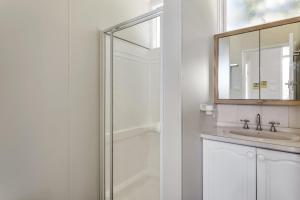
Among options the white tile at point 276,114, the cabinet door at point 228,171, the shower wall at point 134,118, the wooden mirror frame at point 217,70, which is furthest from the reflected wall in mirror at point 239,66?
the shower wall at point 134,118

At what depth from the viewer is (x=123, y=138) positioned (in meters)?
2.10

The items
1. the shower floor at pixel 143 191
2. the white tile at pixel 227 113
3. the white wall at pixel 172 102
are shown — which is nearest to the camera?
the white wall at pixel 172 102

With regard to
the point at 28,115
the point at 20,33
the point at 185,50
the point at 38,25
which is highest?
the point at 38,25

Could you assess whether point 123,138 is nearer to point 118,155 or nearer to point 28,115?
point 118,155

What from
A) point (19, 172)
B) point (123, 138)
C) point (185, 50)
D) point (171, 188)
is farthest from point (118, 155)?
point (185, 50)

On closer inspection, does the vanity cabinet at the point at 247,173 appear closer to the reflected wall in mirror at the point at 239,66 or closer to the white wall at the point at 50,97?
the reflected wall in mirror at the point at 239,66

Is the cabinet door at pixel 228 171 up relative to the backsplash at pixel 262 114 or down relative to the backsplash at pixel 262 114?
down

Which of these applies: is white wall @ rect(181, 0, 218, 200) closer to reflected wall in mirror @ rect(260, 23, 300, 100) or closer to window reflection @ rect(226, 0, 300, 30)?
window reflection @ rect(226, 0, 300, 30)

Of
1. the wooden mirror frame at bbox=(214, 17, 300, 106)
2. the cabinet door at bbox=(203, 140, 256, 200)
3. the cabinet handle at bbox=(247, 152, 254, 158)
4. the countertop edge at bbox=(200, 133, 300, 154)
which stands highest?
the wooden mirror frame at bbox=(214, 17, 300, 106)

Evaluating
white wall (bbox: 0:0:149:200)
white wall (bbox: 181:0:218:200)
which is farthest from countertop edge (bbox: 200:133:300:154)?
white wall (bbox: 0:0:149:200)

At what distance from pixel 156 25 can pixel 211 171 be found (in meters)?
1.38

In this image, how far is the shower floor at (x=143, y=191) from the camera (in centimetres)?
181

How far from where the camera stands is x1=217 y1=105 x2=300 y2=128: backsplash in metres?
1.71

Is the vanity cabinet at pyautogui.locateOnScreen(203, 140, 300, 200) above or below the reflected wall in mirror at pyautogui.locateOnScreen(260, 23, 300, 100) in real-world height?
below
